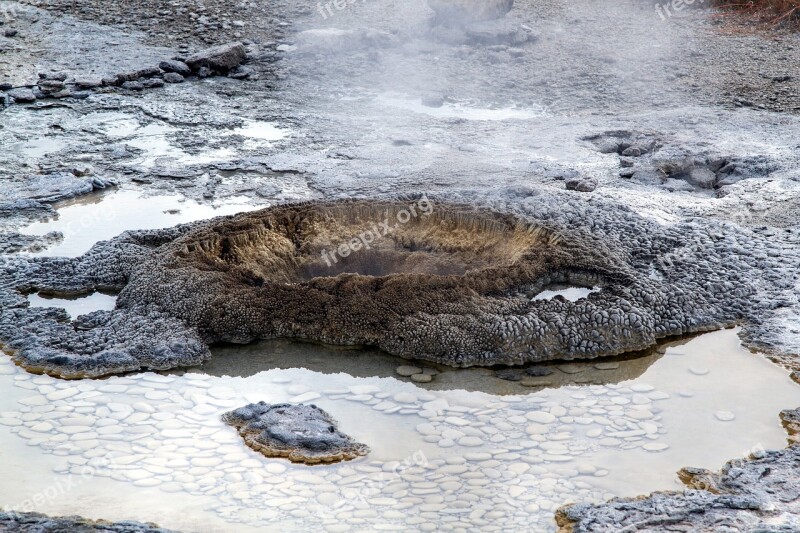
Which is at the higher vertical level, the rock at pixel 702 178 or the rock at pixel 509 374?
the rock at pixel 702 178

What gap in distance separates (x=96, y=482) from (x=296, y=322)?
122cm

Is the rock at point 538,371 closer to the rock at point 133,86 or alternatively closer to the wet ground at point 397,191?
the wet ground at point 397,191

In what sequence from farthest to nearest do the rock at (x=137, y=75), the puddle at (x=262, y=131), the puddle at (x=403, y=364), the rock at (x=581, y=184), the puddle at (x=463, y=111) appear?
the rock at (x=137, y=75), the puddle at (x=463, y=111), the puddle at (x=262, y=131), the rock at (x=581, y=184), the puddle at (x=403, y=364)

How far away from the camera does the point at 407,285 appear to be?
4109 millimetres

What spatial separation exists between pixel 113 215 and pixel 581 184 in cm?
285

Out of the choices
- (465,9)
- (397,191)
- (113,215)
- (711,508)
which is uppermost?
(465,9)

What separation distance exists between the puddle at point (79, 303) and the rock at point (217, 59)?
4.05 m

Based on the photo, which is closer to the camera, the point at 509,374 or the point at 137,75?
the point at 509,374

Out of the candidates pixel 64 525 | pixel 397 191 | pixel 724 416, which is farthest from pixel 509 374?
pixel 397 191

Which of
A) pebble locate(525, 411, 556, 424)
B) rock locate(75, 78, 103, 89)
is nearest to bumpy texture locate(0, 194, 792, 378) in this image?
pebble locate(525, 411, 556, 424)

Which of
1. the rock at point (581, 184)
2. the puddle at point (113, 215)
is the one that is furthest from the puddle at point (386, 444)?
the rock at point (581, 184)

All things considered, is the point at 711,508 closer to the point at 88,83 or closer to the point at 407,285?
the point at 407,285

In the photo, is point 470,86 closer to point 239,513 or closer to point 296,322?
point 296,322

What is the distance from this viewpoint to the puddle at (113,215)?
496 centimetres
